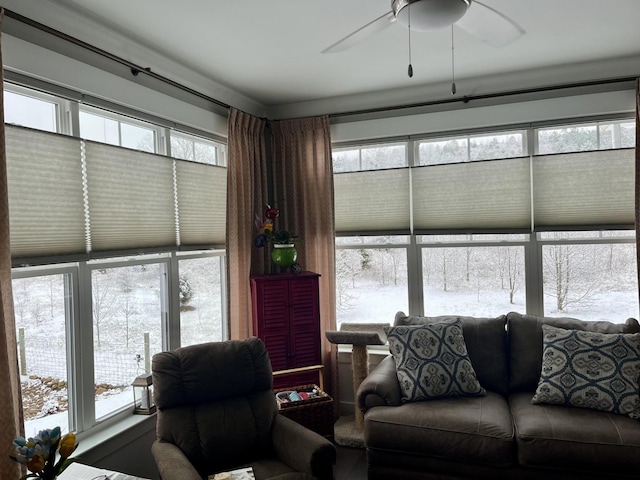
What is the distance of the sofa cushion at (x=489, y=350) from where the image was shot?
3160mm

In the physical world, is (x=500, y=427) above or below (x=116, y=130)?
below

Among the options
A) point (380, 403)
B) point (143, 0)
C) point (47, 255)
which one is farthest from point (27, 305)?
point (380, 403)

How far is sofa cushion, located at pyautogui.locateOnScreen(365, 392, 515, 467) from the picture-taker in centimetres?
257

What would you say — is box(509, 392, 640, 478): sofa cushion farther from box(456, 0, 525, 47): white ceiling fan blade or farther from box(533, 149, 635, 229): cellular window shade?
box(456, 0, 525, 47): white ceiling fan blade

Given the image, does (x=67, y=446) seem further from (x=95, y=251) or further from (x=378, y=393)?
(x=378, y=393)

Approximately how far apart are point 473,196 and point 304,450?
2461mm

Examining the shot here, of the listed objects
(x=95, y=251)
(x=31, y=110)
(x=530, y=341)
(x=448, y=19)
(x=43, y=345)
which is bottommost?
(x=530, y=341)

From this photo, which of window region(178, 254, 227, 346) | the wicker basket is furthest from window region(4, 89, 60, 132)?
the wicker basket

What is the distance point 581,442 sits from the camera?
2.44 m

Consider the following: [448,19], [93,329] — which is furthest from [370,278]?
[448,19]

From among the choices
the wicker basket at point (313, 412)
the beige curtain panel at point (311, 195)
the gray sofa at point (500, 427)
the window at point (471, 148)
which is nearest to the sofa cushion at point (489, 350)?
the gray sofa at point (500, 427)

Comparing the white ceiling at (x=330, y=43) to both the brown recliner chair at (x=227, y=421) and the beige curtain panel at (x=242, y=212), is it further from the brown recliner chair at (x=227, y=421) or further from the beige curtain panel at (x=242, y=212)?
the brown recliner chair at (x=227, y=421)

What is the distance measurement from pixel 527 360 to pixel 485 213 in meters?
1.22

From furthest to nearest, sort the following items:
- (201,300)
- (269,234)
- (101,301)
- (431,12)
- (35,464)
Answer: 1. (269,234)
2. (201,300)
3. (101,301)
4. (431,12)
5. (35,464)
